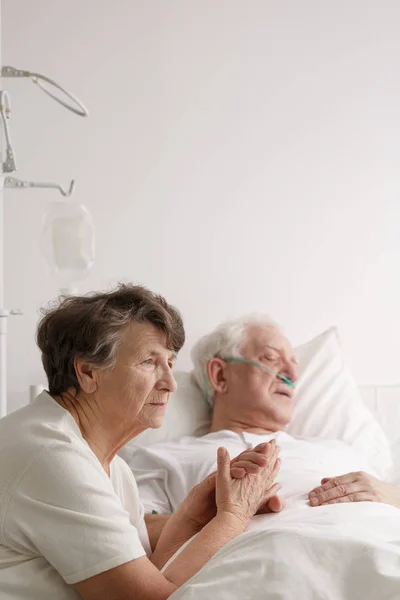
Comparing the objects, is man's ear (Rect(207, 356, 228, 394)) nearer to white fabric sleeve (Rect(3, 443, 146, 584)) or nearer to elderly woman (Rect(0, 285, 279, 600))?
elderly woman (Rect(0, 285, 279, 600))

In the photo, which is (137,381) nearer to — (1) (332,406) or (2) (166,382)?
(2) (166,382)

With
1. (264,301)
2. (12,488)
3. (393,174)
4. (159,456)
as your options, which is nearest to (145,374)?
(12,488)

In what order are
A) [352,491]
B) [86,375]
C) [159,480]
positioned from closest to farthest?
[86,375], [352,491], [159,480]

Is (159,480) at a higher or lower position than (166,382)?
lower

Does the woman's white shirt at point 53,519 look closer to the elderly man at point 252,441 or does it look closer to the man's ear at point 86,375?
the man's ear at point 86,375

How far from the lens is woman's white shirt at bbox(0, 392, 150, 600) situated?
1364 millimetres

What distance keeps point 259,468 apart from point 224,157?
1566mm

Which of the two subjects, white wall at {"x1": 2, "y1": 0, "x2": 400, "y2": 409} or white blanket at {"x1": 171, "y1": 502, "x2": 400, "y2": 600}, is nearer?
white blanket at {"x1": 171, "y1": 502, "x2": 400, "y2": 600}

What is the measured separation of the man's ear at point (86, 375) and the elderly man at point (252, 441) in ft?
1.95

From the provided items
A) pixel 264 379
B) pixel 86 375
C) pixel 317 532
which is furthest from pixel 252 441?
pixel 317 532

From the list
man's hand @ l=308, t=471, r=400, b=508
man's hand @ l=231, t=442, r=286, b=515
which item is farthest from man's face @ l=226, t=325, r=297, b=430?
man's hand @ l=231, t=442, r=286, b=515

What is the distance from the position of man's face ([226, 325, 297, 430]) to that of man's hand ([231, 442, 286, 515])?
0.68 meters

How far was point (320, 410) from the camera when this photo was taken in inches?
105

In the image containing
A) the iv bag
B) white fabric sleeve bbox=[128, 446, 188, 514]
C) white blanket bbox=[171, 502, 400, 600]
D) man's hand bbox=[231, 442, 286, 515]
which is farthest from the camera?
the iv bag
